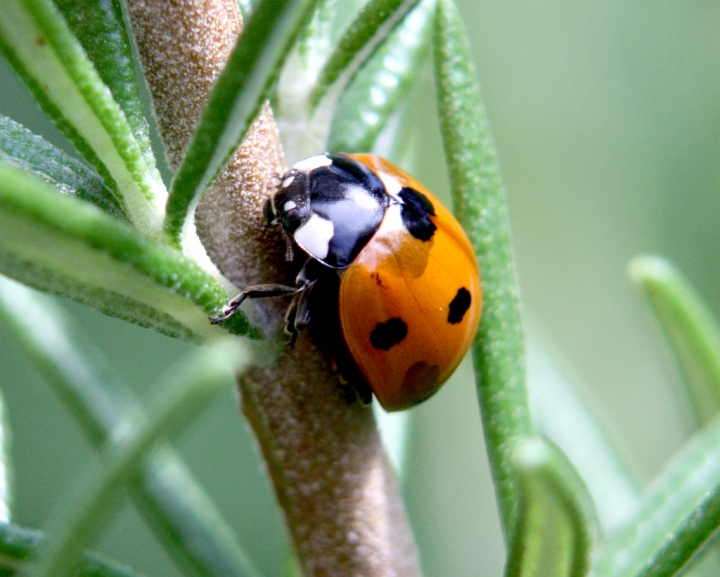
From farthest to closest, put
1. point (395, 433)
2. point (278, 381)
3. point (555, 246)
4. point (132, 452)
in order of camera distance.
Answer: point (555, 246) < point (395, 433) < point (278, 381) < point (132, 452)

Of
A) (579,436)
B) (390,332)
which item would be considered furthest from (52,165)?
(579,436)

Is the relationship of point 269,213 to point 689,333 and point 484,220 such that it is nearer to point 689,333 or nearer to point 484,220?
point 484,220

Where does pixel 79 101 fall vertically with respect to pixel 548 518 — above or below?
above

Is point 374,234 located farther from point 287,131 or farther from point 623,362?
point 623,362

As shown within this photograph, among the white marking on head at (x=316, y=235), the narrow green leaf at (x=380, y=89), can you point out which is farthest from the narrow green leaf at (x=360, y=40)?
the white marking on head at (x=316, y=235)

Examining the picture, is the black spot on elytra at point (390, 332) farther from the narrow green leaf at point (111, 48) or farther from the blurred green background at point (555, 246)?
the blurred green background at point (555, 246)

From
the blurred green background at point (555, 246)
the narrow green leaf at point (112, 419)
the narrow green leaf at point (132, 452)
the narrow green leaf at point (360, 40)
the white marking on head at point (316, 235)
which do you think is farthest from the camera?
the blurred green background at point (555, 246)
